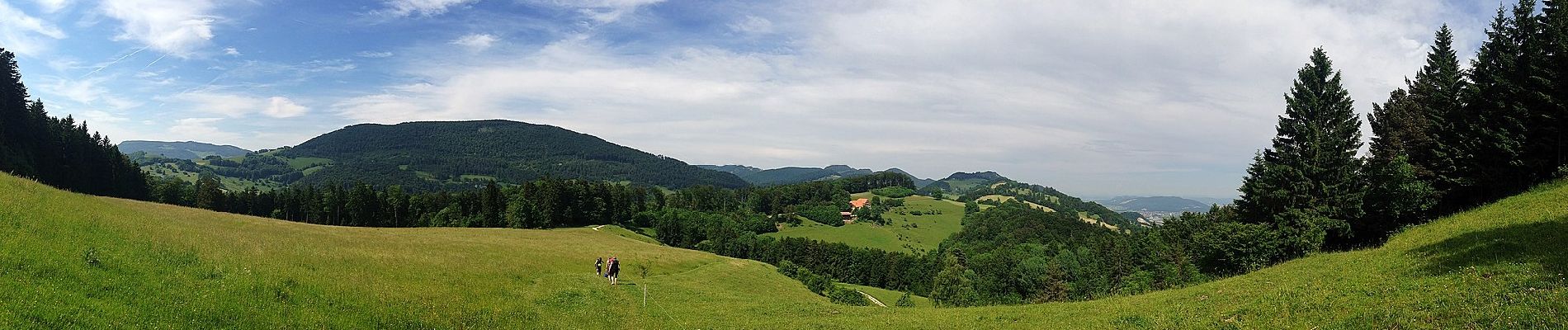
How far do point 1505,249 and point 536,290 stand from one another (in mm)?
33177

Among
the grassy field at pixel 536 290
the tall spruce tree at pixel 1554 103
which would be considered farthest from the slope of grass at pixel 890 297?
the grassy field at pixel 536 290

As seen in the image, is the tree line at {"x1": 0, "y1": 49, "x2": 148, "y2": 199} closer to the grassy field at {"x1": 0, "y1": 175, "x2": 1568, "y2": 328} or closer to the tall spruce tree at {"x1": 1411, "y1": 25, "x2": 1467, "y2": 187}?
the grassy field at {"x1": 0, "y1": 175, "x2": 1568, "y2": 328}

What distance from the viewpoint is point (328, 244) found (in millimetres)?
29422

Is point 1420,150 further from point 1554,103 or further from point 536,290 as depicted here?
point 536,290

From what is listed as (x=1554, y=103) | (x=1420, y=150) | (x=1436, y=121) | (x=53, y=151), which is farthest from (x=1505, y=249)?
(x=53, y=151)

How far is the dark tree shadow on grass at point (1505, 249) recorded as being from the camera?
49.1ft

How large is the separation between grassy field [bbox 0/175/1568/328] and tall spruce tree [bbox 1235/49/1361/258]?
34.1 ft

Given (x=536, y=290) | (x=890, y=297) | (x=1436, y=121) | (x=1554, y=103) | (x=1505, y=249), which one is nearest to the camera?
(x=1505, y=249)

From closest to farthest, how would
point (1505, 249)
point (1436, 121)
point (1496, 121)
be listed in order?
point (1505, 249), point (1496, 121), point (1436, 121)

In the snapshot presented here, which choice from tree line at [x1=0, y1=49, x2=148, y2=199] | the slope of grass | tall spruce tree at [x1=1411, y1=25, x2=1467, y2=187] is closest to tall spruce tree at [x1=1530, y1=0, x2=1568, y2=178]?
tall spruce tree at [x1=1411, y1=25, x2=1467, y2=187]

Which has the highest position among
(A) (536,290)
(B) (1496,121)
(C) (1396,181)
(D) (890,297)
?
(B) (1496,121)

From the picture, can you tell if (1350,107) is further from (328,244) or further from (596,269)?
(328,244)

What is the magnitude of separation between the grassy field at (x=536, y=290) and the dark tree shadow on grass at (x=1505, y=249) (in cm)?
9

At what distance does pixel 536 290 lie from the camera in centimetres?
2608
